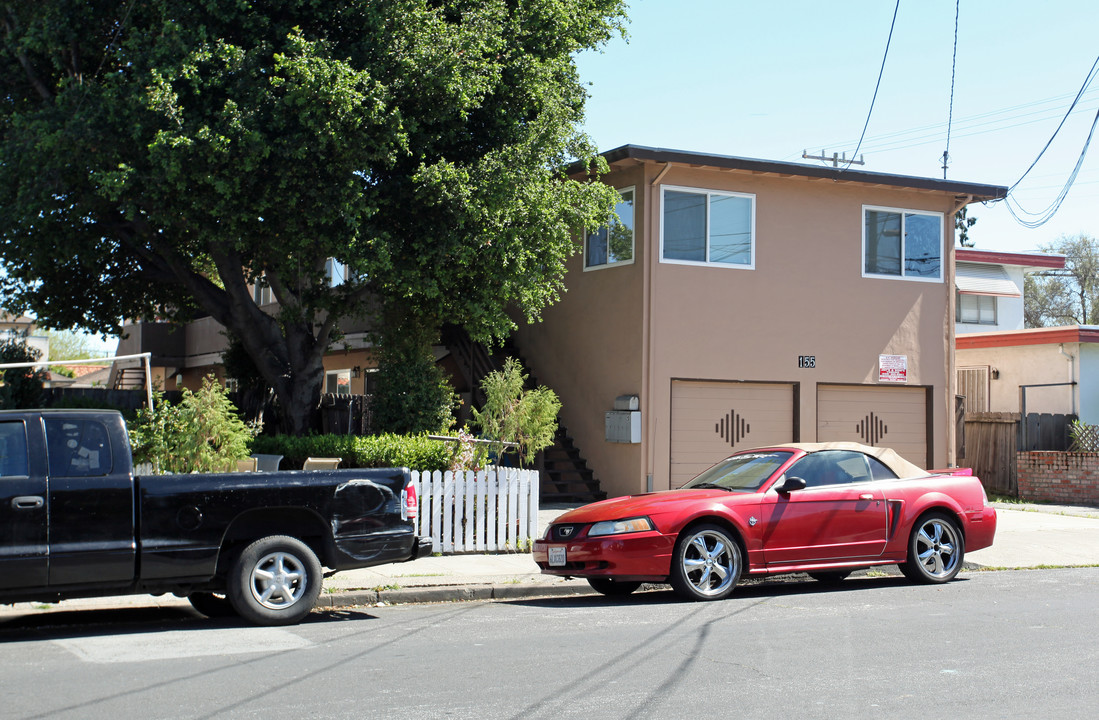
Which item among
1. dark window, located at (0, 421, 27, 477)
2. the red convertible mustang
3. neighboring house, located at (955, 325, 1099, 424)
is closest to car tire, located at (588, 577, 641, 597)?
the red convertible mustang

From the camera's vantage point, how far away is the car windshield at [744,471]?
10.6 meters

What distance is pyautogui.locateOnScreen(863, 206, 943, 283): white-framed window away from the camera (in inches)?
791

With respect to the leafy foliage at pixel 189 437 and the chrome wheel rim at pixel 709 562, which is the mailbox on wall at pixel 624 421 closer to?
the leafy foliage at pixel 189 437

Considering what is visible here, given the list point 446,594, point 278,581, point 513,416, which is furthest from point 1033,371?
point 278,581

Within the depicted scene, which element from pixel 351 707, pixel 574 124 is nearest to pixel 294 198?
pixel 574 124

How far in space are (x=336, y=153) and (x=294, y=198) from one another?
2.67ft

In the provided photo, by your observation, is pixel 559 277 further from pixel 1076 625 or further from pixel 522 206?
pixel 1076 625

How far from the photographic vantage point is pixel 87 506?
26.1 feet

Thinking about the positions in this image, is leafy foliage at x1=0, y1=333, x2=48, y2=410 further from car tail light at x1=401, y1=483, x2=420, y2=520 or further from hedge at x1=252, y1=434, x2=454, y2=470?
car tail light at x1=401, y1=483, x2=420, y2=520

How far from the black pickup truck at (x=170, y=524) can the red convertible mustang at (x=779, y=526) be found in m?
1.92

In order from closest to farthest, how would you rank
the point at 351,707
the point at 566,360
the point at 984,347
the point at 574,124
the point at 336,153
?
the point at 351,707, the point at 336,153, the point at 574,124, the point at 566,360, the point at 984,347

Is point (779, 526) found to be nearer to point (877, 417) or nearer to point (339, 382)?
point (877, 417)

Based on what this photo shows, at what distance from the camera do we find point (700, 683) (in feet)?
21.2

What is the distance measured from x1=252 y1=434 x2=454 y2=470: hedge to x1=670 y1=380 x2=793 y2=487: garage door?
5.45 meters
